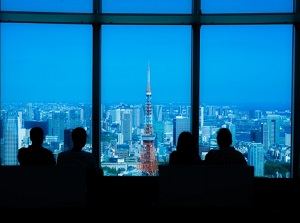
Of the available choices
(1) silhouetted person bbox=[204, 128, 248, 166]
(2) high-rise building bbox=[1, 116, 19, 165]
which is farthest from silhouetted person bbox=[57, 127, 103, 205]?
(2) high-rise building bbox=[1, 116, 19, 165]

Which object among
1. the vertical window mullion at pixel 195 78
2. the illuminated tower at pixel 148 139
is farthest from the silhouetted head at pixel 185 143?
the illuminated tower at pixel 148 139

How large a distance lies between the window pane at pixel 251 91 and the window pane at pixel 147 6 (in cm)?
48

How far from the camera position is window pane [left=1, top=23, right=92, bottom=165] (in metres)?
6.49

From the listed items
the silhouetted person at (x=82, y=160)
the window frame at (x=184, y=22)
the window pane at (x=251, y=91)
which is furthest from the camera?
the window pane at (x=251, y=91)

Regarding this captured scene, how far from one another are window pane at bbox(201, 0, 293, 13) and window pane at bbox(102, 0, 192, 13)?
292 mm

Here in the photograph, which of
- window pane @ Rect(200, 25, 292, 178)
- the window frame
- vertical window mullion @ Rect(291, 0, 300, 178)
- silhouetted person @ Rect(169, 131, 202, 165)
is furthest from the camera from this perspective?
window pane @ Rect(200, 25, 292, 178)

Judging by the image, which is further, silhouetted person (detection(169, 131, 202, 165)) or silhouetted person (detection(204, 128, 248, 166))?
silhouetted person (detection(169, 131, 202, 165))

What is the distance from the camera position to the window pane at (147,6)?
6.27 meters

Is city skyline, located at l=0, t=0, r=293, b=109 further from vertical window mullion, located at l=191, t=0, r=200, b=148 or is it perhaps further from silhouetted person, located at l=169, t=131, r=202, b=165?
silhouetted person, located at l=169, t=131, r=202, b=165

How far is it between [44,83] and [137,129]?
5.20 ft

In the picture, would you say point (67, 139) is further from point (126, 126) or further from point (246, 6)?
point (246, 6)

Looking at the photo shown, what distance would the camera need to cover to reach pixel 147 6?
639 cm

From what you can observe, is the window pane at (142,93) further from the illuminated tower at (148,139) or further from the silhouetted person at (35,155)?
the silhouetted person at (35,155)

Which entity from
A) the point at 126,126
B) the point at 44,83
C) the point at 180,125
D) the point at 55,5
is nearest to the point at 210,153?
the point at 180,125
